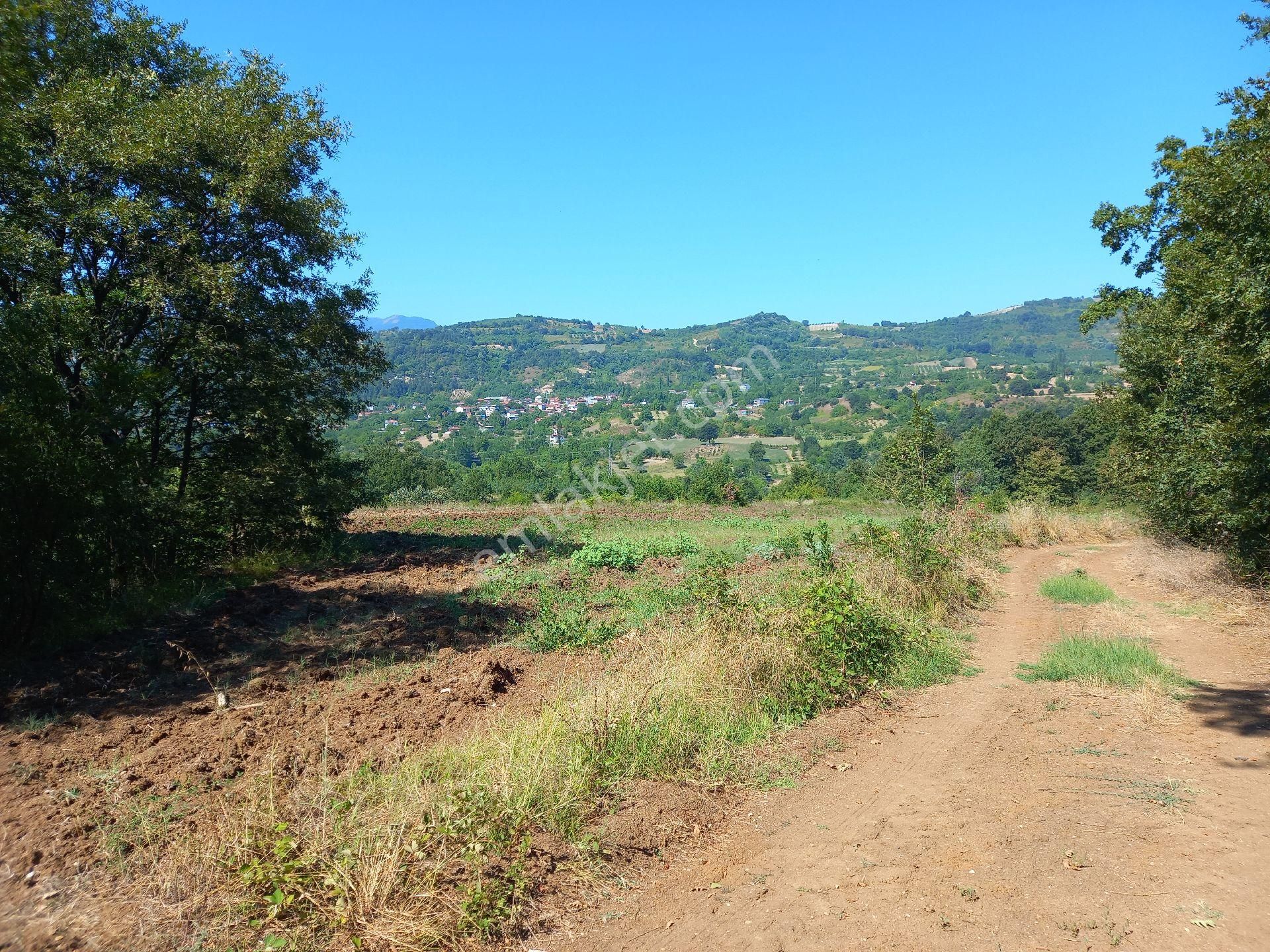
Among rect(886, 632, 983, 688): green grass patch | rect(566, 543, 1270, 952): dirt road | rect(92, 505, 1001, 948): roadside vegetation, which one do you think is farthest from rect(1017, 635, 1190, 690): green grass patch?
rect(92, 505, 1001, 948): roadside vegetation

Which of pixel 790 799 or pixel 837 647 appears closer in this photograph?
pixel 790 799

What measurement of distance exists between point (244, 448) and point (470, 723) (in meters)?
10.1

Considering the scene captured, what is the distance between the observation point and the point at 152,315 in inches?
460

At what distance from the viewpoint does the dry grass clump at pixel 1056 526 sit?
21.9 metres

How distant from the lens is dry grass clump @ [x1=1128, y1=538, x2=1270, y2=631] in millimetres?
10930

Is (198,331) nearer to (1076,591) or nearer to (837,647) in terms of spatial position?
(837,647)

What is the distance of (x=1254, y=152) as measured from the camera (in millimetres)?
11211

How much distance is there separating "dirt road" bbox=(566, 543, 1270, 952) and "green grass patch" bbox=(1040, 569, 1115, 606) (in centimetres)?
564

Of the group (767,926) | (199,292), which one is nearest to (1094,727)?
(767,926)

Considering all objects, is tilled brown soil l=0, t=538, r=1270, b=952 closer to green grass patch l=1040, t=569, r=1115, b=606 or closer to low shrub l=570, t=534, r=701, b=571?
green grass patch l=1040, t=569, r=1115, b=606

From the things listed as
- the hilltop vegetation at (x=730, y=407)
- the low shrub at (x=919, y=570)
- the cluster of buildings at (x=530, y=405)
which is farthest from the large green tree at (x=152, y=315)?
the cluster of buildings at (x=530, y=405)

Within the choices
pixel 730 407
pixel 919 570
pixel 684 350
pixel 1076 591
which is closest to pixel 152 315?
pixel 919 570

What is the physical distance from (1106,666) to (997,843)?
15.1 feet

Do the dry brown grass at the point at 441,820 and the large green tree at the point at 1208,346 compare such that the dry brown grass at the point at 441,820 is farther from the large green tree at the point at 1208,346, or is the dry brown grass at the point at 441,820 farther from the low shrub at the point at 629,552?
the large green tree at the point at 1208,346
